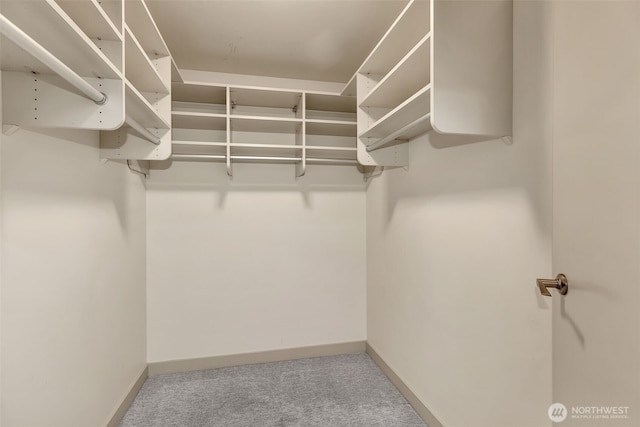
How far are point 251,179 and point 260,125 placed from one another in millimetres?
475

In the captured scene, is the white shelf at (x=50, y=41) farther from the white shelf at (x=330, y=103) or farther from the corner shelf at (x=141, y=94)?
the white shelf at (x=330, y=103)

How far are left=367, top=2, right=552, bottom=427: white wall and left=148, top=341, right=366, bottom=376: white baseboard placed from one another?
1.97 ft

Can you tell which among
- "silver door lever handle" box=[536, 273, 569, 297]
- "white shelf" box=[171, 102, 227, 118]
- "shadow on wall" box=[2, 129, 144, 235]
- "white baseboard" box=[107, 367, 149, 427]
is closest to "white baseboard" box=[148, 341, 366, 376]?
"white baseboard" box=[107, 367, 149, 427]

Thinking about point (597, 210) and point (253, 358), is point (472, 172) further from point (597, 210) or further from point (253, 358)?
point (253, 358)

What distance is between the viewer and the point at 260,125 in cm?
254

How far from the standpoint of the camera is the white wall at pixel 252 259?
101 inches

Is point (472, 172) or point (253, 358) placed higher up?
point (472, 172)

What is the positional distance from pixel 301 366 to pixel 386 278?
1.07 m

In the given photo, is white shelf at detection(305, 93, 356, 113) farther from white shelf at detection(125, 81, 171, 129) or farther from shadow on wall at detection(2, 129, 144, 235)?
shadow on wall at detection(2, 129, 144, 235)

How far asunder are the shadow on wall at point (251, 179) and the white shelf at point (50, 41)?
137 cm

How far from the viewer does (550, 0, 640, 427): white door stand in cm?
69

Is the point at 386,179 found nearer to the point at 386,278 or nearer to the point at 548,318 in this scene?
the point at 386,278

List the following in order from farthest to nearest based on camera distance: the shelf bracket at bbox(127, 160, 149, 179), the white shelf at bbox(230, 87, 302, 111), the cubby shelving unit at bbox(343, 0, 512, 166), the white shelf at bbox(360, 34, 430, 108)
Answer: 1. the white shelf at bbox(230, 87, 302, 111)
2. the shelf bracket at bbox(127, 160, 149, 179)
3. the white shelf at bbox(360, 34, 430, 108)
4. the cubby shelving unit at bbox(343, 0, 512, 166)

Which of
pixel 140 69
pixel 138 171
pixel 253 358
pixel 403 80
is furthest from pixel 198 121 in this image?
pixel 253 358
